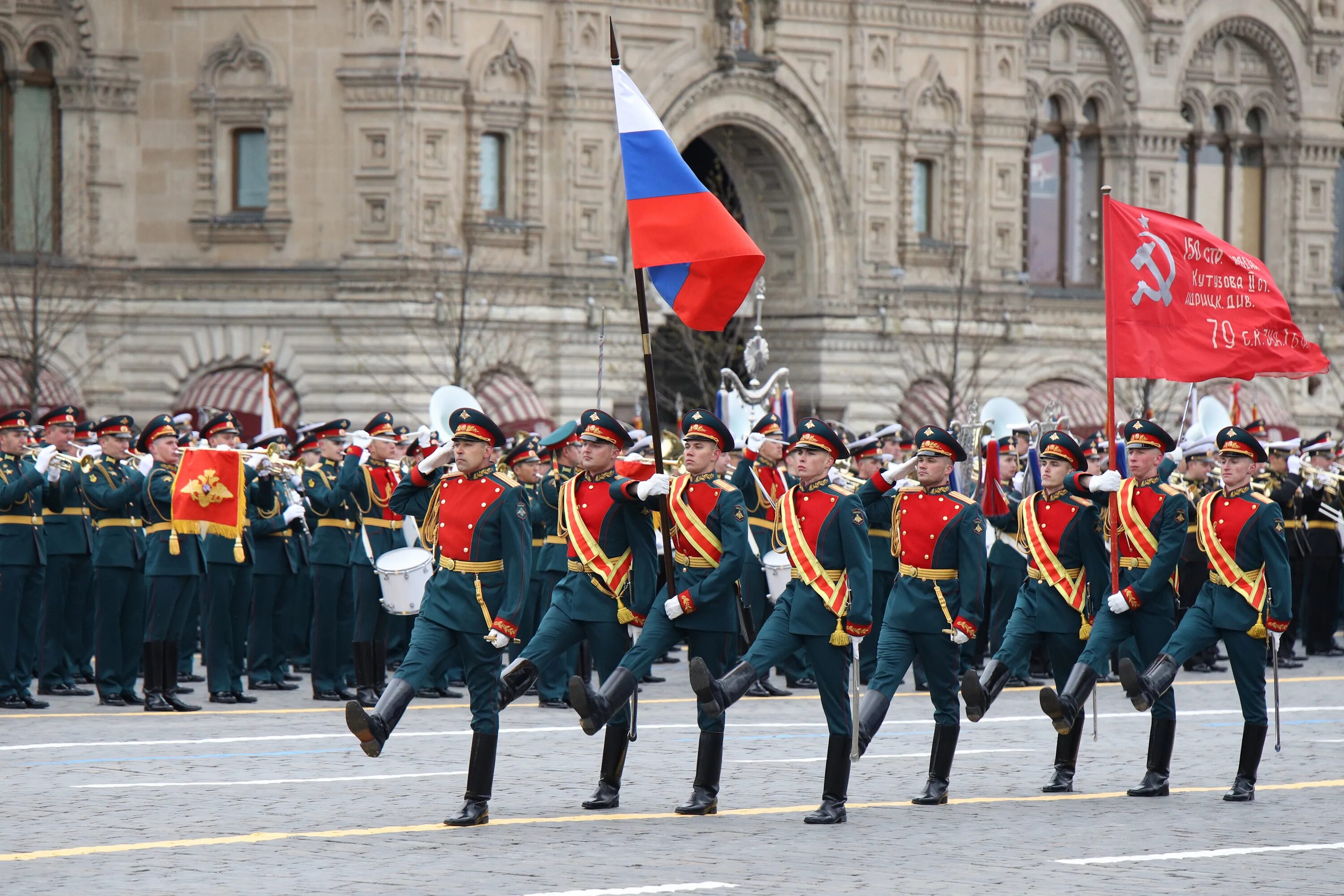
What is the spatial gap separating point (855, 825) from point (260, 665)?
8.13m

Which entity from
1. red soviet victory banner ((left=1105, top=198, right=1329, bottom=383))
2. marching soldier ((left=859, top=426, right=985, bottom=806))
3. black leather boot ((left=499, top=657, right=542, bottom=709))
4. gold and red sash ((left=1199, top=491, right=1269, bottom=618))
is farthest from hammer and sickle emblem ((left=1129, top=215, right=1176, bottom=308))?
black leather boot ((left=499, top=657, right=542, bottom=709))

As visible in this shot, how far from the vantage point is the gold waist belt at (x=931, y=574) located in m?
12.4

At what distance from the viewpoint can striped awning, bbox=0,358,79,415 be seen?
35.4 meters

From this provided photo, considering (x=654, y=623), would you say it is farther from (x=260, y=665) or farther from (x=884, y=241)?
(x=884, y=241)

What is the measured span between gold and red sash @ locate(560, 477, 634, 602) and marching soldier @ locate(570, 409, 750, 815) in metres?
0.25

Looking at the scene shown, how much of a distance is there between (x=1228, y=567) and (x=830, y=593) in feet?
8.01

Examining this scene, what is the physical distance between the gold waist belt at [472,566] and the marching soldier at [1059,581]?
2.85 meters

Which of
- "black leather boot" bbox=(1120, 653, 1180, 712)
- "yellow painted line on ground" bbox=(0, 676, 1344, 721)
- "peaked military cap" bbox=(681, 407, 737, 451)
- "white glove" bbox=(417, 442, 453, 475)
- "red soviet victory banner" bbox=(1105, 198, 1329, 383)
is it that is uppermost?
"red soviet victory banner" bbox=(1105, 198, 1329, 383)

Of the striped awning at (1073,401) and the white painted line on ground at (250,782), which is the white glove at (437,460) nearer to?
the white painted line on ground at (250,782)

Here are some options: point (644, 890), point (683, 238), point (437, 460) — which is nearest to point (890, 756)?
point (683, 238)

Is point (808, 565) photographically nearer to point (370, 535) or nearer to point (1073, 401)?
point (370, 535)

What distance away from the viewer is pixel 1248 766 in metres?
12.6

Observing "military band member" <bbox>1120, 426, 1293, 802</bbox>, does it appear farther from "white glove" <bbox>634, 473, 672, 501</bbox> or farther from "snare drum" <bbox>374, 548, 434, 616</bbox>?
Answer: "snare drum" <bbox>374, 548, 434, 616</bbox>

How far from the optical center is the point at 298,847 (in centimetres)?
1057
